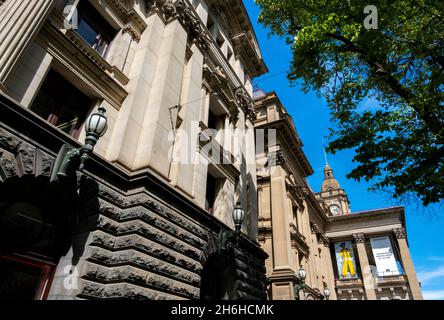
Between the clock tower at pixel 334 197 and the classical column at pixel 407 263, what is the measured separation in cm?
3241

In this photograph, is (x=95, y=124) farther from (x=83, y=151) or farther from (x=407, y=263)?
(x=407, y=263)

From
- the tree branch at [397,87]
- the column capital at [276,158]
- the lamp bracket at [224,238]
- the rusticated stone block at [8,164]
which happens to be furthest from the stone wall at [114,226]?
the column capital at [276,158]

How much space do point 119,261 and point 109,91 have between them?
553cm

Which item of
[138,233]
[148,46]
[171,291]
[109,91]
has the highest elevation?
[148,46]

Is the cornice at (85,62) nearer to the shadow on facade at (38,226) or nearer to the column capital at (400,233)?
the shadow on facade at (38,226)

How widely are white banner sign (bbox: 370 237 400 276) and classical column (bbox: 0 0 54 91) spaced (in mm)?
41733

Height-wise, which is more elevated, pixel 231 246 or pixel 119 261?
pixel 231 246

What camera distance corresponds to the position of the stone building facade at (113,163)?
20.2 feet

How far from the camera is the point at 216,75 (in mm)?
15172

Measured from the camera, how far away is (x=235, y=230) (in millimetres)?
10234

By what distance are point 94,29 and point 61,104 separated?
3.46 metres

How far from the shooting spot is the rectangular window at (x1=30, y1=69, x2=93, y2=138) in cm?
760
